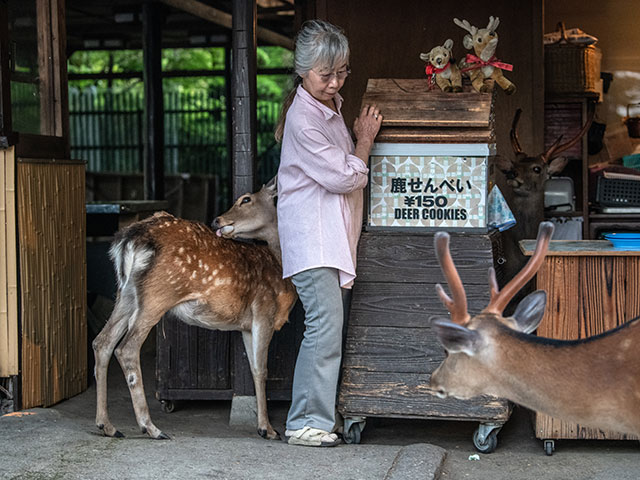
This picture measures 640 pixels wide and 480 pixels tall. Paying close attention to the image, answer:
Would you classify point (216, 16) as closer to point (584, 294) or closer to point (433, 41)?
point (433, 41)

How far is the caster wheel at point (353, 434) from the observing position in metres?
4.91

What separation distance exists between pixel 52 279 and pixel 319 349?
6.35 ft

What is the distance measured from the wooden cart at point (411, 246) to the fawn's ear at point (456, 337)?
154 centimetres

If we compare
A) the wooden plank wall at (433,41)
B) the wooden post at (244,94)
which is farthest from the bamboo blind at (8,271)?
the wooden plank wall at (433,41)

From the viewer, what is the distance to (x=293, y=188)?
4719 mm

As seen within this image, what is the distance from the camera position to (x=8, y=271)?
5.38 m

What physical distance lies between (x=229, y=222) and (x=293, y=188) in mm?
899

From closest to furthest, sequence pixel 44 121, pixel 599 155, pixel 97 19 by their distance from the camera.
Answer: pixel 44 121 < pixel 599 155 < pixel 97 19

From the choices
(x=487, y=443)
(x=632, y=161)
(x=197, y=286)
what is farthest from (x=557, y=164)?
(x=197, y=286)

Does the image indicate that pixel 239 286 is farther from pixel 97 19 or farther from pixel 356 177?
pixel 97 19

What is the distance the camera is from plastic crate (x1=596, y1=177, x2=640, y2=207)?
698cm

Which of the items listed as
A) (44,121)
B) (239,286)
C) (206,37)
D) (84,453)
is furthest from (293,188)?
(206,37)

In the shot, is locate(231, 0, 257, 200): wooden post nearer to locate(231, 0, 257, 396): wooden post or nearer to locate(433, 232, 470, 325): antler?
locate(231, 0, 257, 396): wooden post

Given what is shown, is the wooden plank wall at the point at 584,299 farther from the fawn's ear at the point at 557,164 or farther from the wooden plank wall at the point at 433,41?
the wooden plank wall at the point at 433,41
